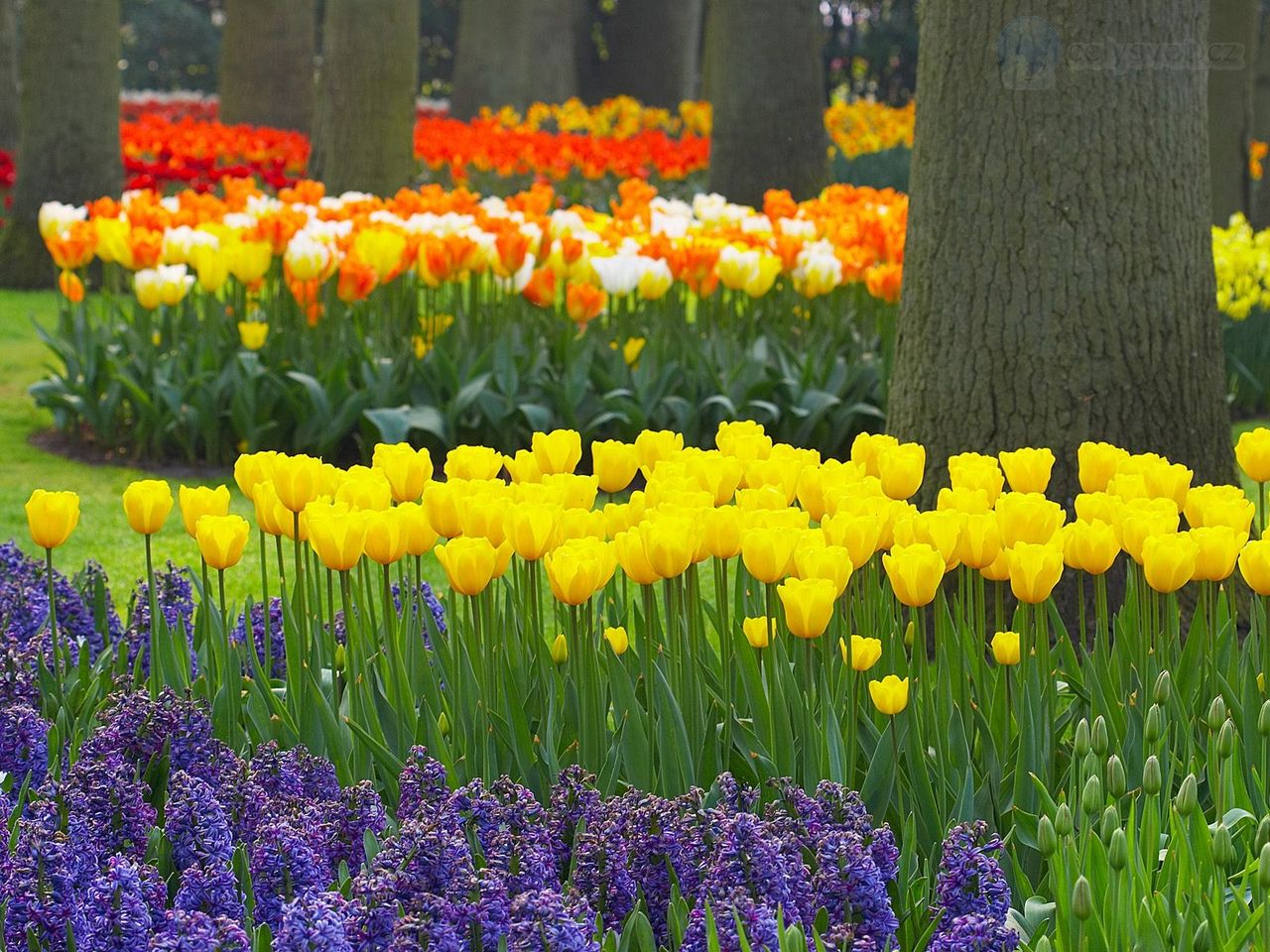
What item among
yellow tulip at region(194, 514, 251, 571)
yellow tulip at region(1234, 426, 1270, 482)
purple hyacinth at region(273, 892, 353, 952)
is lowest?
purple hyacinth at region(273, 892, 353, 952)

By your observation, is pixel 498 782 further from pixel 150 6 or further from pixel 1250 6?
pixel 150 6

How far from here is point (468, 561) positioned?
8.87ft

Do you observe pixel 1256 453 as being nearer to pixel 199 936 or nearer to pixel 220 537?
pixel 220 537

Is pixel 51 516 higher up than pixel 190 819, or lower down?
higher up

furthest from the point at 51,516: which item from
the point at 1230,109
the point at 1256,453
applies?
the point at 1230,109

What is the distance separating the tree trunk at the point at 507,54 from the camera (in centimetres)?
1900

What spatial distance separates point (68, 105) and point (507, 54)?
8469 mm

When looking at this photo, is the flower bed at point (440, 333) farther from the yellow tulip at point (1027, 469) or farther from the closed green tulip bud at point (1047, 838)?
the closed green tulip bud at point (1047, 838)

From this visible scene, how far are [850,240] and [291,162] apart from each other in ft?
28.1

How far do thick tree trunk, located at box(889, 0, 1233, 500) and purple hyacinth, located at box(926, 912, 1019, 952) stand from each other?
2.52m

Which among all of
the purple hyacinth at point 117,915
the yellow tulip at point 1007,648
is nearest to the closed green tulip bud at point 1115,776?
the yellow tulip at point 1007,648

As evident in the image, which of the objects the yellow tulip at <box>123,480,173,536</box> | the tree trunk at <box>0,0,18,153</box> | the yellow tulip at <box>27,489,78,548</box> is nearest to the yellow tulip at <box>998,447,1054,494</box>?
the yellow tulip at <box>123,480,173,536</box>

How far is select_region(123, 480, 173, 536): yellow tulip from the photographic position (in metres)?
3.04

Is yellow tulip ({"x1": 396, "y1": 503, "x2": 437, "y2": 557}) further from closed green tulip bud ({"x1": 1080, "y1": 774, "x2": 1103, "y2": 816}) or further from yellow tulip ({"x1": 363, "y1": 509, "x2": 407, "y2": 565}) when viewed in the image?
closed green tulip bud ({"x1": 1080, "y1": 774, "x2": 1103, "y2": 816})
